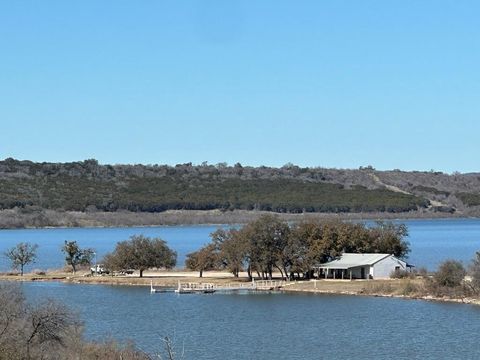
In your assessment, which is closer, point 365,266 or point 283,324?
point 283,324

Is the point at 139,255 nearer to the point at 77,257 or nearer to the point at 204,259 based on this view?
the point at 204,259

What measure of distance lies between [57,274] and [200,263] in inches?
614

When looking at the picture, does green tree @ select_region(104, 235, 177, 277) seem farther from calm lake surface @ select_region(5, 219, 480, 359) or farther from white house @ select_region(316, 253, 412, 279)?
white house @ select_region(316, 253, 412, 279)

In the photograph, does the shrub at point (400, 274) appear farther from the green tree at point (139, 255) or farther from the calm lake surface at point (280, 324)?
the green tree at point (139, 255)

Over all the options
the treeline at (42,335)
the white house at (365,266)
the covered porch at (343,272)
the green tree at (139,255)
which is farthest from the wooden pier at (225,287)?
the treeline at (42,335)

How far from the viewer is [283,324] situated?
6112 centimetres

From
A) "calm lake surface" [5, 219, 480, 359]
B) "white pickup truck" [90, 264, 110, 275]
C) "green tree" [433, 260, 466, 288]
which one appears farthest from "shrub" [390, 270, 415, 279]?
"white pickup truck" [90, 264, 110, 275]

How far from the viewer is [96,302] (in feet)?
244

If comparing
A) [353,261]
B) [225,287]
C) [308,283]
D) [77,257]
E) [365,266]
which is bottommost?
[225,287]

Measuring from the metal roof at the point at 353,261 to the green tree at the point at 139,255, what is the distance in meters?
16.7

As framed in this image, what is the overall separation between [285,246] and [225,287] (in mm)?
6810

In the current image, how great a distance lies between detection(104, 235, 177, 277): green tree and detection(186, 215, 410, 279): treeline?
123 inches

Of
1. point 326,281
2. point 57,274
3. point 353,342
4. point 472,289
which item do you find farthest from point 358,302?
point 57,274

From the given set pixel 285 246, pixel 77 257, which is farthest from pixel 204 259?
pixel 77 257
